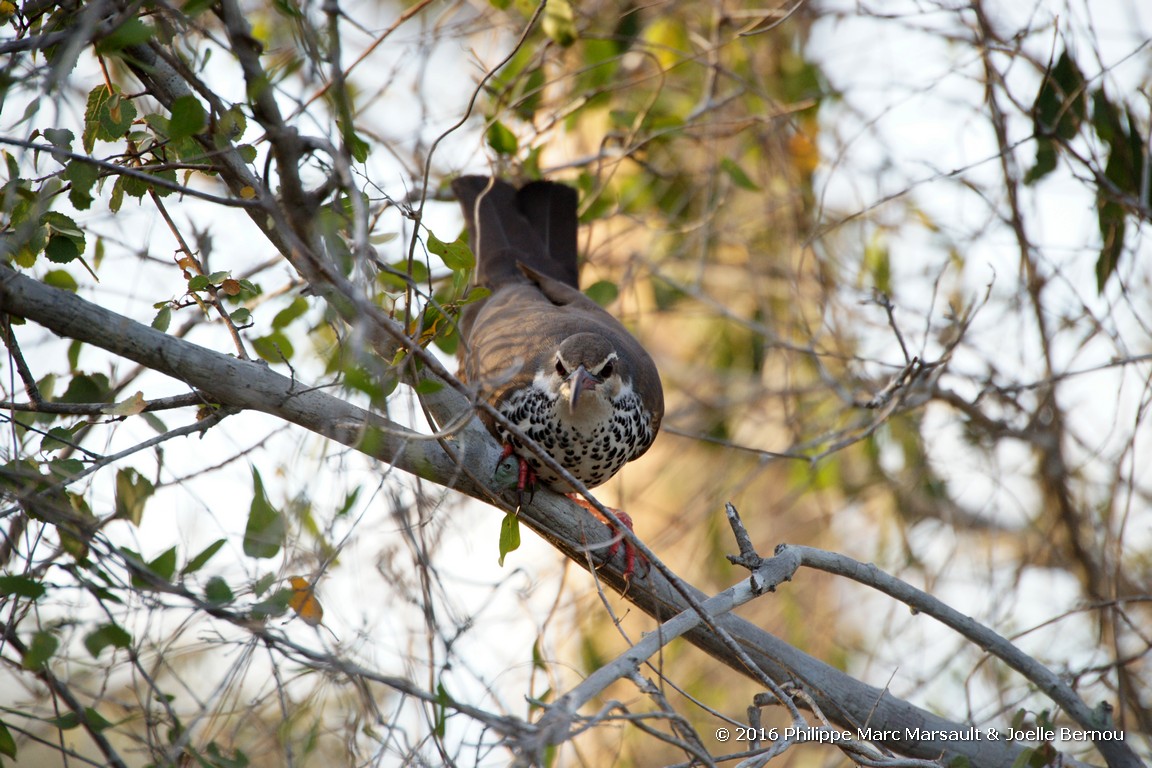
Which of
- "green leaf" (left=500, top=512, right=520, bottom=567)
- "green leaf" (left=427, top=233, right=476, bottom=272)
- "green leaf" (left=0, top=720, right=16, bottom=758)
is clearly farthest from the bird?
"green leaf" (left=0, top=720, right=16, bottom=758)

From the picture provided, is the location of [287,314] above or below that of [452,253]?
above

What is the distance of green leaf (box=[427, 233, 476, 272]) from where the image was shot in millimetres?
2746

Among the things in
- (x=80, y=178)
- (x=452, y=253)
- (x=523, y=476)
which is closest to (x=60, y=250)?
(x=80, y=178)

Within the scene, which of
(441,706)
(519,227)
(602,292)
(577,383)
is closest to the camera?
(441,706)

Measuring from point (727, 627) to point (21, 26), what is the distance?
2809 mm

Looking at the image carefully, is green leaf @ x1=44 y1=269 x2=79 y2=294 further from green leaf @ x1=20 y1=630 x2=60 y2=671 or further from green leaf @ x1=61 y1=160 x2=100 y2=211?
green leaf @ x1=20 y1=630 x2=60 y2=671

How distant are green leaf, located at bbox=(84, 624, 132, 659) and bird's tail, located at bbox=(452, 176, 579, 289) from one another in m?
2.87

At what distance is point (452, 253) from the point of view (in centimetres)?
279

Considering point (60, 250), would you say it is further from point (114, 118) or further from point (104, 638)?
point (104, 638)

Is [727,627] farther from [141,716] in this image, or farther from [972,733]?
[141,716]

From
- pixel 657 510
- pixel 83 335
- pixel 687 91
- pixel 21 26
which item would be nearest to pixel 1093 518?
pixel 657 510

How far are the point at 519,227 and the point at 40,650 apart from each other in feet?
10.5

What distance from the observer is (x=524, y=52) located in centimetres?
502

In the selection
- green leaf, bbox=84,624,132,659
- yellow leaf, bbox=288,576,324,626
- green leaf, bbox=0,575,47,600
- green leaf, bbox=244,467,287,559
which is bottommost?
green leaf, bbox=84,624,132,659
